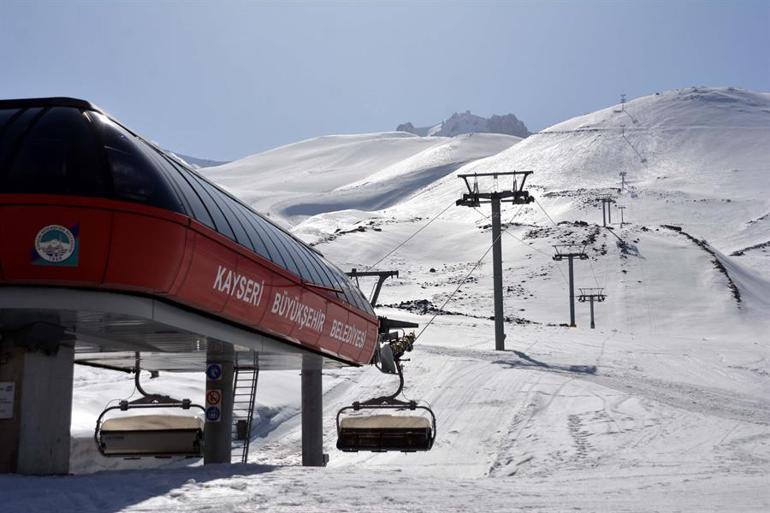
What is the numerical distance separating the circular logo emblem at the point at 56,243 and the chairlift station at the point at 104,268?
1 centimetres

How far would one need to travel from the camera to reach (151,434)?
62.0 feet

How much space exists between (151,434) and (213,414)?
1543 millimetres

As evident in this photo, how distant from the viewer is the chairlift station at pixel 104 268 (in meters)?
10.7

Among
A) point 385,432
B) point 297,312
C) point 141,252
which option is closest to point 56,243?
point 141,252

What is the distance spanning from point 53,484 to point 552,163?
6606 inches

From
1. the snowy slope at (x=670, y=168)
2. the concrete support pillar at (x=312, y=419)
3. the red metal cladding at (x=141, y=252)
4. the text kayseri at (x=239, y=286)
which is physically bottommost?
the concrete support pillar at (x=312, y=419)

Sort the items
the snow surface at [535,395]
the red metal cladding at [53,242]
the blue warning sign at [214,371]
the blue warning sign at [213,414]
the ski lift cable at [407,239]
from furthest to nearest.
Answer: the ski lift cable at [407,239] → the blue warning sign at [213,414] → the blue warning sign at [214,371] → the snow surface at [535,395] → the red metal cladding at [53,242]

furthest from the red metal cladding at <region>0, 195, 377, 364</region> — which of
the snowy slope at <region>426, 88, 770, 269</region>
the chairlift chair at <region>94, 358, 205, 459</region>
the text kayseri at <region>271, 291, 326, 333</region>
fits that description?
the snowy slope at <region>426, 88, 770, 269</region>

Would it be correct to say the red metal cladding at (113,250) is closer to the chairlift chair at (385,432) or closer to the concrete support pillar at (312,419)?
the chairlift chair at (385,432)

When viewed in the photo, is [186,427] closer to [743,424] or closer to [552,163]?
[743,424]


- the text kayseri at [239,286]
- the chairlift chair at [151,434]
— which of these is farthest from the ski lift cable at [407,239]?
the text kayseri at [239,286]

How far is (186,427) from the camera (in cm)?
1919

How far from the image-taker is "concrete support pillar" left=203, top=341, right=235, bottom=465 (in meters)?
18.2

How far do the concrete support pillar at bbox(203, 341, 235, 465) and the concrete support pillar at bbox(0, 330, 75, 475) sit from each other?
5.55m
